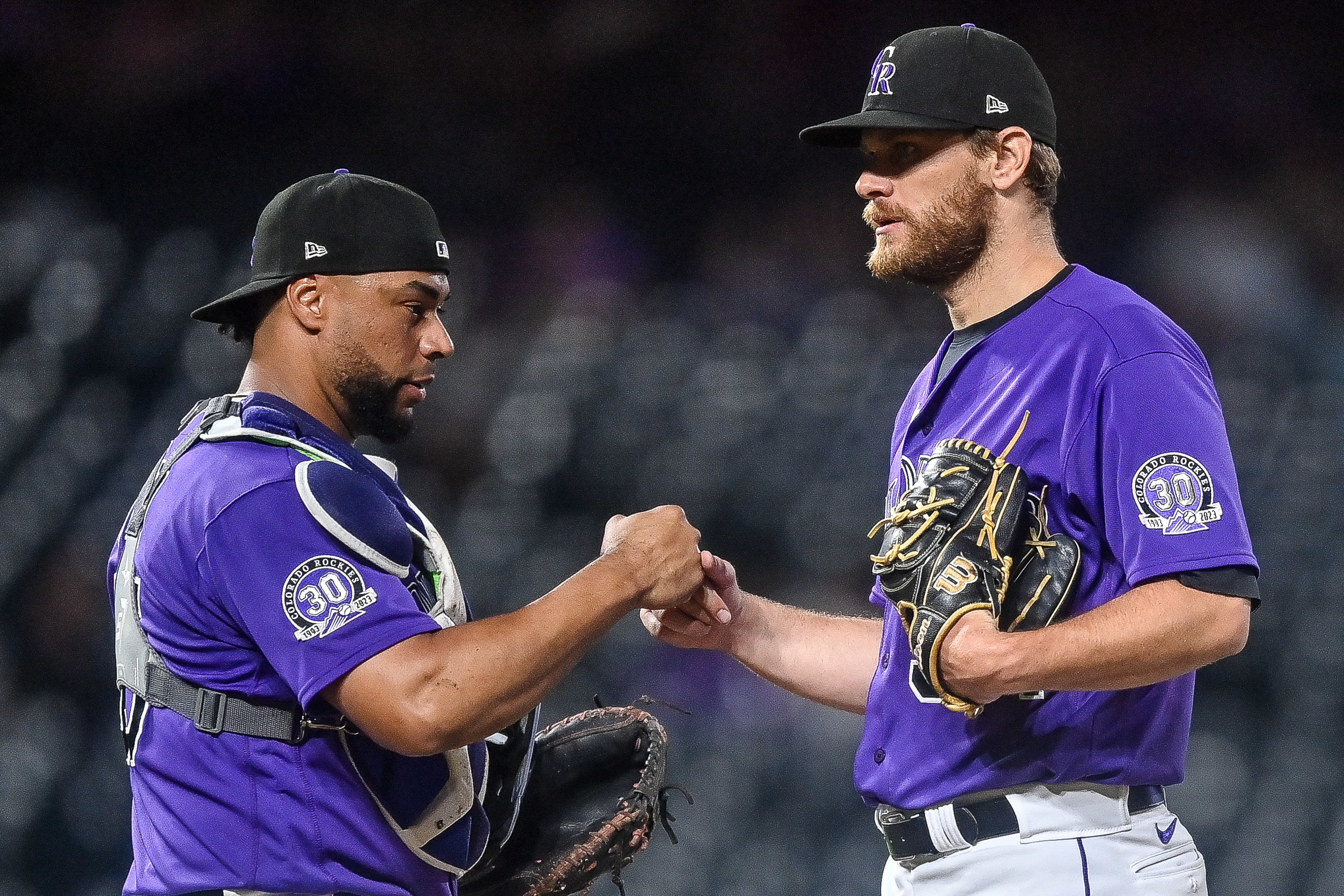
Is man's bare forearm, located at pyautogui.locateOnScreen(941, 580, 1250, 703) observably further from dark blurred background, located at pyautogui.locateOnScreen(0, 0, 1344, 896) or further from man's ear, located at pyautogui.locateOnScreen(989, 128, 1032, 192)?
dark blurred background, located at pyautogui.locateOnScreen(0, 0, 1344, 896)

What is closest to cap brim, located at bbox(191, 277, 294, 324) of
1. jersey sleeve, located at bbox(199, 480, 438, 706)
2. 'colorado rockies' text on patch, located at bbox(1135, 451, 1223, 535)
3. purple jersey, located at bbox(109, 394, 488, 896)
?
purple jersey, located at bbox(109, 394, 488, 896)

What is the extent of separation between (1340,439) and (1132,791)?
2.58m

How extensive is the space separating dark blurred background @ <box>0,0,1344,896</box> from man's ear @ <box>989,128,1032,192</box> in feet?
6.96

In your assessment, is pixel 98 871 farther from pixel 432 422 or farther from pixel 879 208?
pixel 879 208

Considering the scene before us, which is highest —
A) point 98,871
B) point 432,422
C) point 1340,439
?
point 432,422

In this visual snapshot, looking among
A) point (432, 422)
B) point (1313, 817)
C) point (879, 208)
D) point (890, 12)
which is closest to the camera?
point (879, 208)

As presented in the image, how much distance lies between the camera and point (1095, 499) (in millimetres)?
1631

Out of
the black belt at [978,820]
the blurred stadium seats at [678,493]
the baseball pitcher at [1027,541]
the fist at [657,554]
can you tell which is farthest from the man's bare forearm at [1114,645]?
the blurred stadium seats at [678,493]

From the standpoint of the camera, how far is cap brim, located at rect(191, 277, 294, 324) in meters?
1.88

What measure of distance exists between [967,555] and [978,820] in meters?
0.36

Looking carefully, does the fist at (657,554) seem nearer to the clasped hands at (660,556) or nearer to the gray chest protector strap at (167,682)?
the clasped hands at (660,556)

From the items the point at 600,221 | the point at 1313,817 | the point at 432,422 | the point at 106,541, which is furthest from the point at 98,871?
the point at 1313,817

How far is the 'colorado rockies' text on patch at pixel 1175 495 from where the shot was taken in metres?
1.53

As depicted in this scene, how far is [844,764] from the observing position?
373 cm
